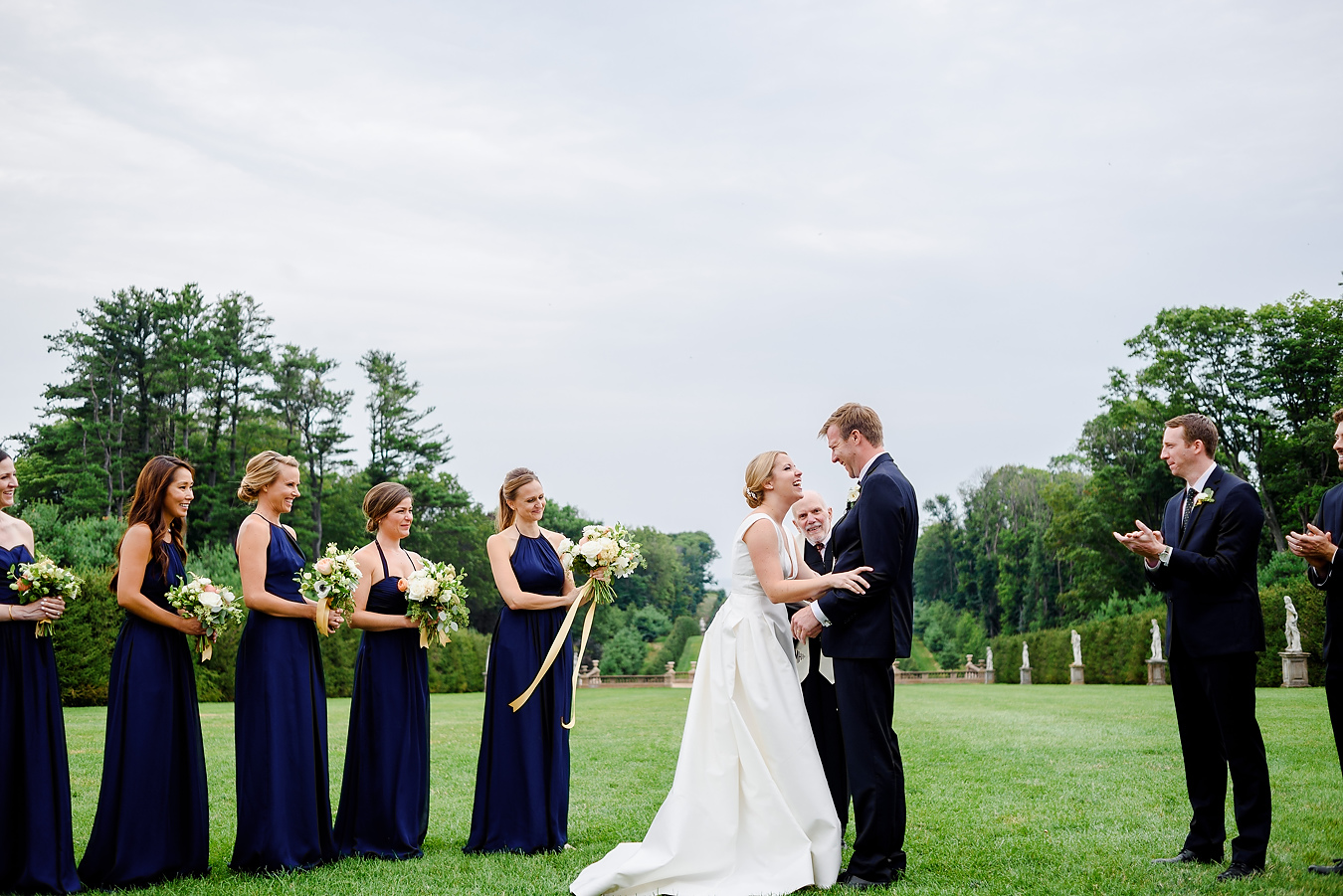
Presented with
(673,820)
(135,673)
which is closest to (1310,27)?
(673,820)

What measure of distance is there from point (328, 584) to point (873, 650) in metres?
3.60

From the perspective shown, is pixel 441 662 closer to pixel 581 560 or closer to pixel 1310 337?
pixel 581 560

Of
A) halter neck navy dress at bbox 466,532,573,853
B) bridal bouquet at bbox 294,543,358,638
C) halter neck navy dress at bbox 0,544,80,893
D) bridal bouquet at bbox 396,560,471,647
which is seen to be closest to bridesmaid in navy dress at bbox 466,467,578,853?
halter neck navy dress at bbox 466,532,573,853

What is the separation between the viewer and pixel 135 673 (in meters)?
6.18

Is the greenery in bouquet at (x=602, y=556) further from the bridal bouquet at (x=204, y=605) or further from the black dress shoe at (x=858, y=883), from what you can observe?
the black dress shoe at (x=858, y=883)

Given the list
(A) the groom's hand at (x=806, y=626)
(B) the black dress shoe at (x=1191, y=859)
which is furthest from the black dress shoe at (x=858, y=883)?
(B) the black dress shoe at (x=1191, y=859)

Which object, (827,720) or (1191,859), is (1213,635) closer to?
(1191,859)

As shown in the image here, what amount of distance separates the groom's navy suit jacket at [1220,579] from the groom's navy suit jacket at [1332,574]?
41 cm

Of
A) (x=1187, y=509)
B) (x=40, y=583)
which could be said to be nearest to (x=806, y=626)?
(x=1187, y=509)

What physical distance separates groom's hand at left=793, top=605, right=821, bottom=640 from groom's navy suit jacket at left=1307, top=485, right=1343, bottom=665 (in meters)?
2.95

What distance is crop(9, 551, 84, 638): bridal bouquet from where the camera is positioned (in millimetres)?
5910

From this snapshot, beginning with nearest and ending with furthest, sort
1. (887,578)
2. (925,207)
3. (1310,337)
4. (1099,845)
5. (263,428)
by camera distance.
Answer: (887,578)
(1099,845)
(925,207)
(1310,337)
(263,428)

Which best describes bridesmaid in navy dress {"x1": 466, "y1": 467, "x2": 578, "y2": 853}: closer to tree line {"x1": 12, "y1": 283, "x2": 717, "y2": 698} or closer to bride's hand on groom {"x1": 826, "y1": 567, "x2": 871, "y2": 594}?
bride's hand on groom {"x1": 826, "y1": 567, "x2": 871, "y2": 594}

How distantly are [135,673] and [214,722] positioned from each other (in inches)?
561
